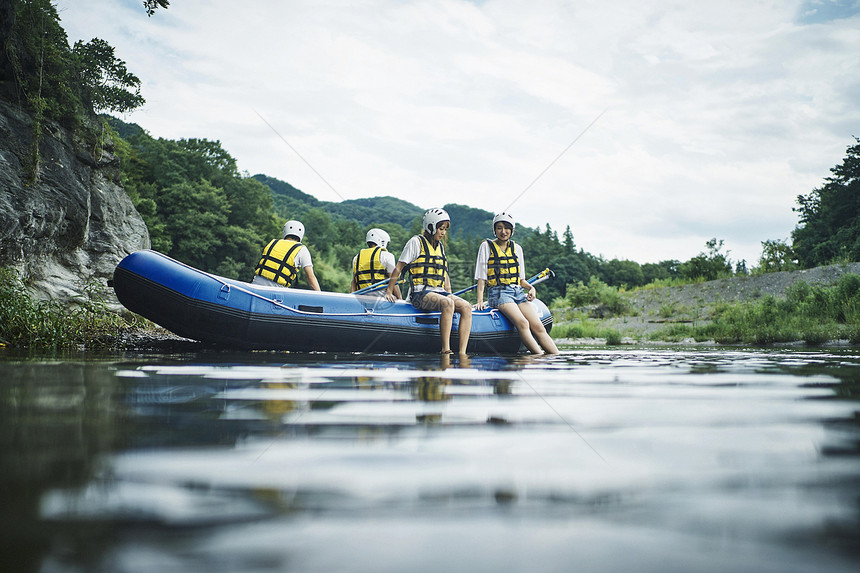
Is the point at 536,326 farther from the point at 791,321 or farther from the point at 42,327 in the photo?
the point at 791,321

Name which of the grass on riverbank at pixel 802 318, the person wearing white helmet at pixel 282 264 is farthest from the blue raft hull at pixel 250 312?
the grass on riverbank at pixel 802 318

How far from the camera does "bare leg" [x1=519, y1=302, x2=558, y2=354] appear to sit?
812 cm

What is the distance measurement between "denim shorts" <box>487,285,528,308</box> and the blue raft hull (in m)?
1.39

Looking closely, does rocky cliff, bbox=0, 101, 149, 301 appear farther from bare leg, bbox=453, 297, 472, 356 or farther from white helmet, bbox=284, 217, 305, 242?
bare leg, bbox=453, 297, 472, 356

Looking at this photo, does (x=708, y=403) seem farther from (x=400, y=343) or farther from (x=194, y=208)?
(x=194, y=208)

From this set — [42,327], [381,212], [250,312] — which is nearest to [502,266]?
[250,312]

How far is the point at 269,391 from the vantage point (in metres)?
2.74

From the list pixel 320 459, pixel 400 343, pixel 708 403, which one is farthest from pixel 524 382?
pixel 400 343

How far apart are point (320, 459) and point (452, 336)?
6.64 m

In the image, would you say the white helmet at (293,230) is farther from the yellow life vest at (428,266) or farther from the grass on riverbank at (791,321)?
the grass on riverbank at (791,321)

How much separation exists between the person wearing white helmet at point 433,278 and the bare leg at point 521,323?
0.70 meters

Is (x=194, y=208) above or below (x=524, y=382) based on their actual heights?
above

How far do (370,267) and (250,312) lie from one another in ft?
6.64

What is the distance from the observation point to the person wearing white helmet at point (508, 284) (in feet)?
25.9
